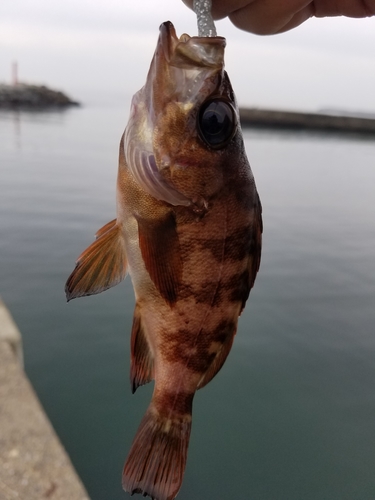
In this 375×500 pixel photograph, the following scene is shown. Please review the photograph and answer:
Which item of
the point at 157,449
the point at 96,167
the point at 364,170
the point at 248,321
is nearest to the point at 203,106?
the point at 157,449

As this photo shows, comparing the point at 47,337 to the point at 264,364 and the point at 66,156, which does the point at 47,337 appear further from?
the point at 66,156

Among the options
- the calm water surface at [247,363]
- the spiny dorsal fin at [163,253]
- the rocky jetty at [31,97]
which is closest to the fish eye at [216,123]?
the spiny dorsal fin at [163,253]

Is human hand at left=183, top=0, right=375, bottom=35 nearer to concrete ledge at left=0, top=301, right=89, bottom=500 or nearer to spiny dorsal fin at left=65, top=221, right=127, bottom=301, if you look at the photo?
spiny dorsal fin at left=65, top=221, right=127, bottom=301

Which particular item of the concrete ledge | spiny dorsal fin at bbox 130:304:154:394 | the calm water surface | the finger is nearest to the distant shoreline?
the calm water surface

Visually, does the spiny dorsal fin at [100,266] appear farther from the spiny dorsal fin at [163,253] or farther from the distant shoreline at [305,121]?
the distant shoreline at [305,121]

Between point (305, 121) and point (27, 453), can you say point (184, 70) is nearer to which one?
point (27, 453)
